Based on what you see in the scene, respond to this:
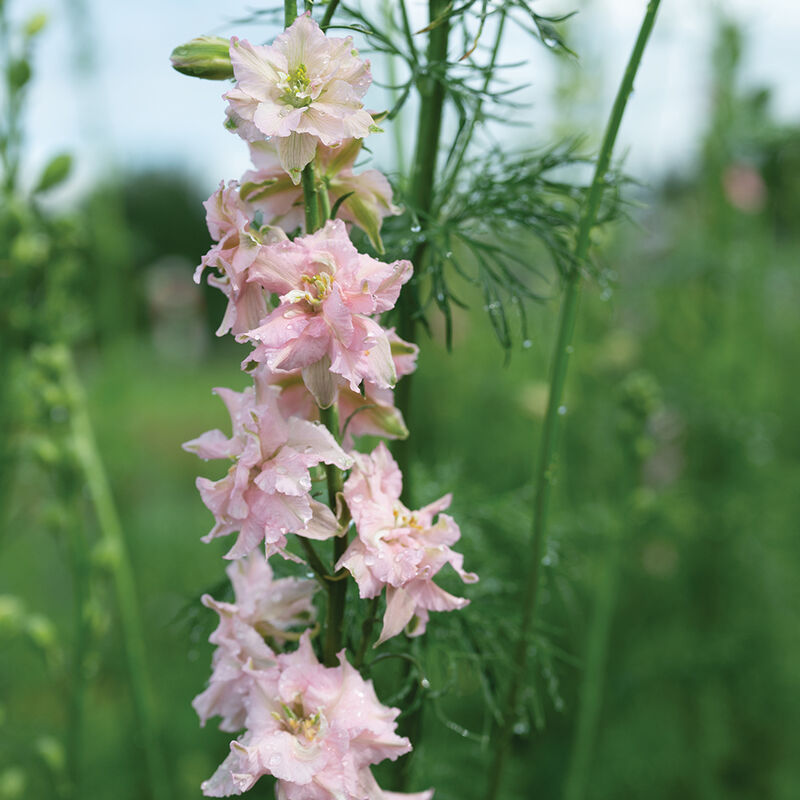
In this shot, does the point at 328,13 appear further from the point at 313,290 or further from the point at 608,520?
the point at 608,520

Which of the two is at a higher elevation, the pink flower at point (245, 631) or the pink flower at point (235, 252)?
the pink flower at point (235, 252)

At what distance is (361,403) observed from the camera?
74 cm

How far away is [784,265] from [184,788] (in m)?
3.00

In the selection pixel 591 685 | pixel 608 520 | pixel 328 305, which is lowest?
pixel 591 685

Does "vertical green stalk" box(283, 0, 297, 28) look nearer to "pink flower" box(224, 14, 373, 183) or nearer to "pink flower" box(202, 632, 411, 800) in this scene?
"pink flower" box(224, 14, 373, 183)

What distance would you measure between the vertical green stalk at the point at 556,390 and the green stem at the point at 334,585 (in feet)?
0.76

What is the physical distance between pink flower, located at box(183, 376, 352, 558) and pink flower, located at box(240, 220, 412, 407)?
0.04 meters

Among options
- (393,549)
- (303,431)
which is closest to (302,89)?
(303,431)

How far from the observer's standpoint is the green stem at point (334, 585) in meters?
0.69

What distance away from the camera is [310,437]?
0.64 metres

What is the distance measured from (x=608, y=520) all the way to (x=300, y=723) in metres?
1.10

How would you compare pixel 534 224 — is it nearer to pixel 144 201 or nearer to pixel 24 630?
pixel 24 630

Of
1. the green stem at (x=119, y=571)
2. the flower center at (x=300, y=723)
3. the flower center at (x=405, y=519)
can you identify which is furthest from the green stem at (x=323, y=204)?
the green stem at (x=119, y=571)

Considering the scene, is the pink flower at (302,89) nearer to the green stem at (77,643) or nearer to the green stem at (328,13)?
the green stem at (328,13)
